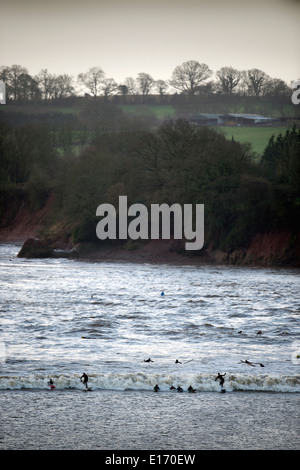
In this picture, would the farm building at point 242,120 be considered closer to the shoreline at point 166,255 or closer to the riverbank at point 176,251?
the riverbank at point 176,251

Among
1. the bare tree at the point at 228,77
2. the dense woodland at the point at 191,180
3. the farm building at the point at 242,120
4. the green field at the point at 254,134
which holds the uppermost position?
the bare tree at the point at 228,77

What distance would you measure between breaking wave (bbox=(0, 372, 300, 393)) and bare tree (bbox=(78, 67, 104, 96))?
8488 centimetres

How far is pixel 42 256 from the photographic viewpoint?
57938 mm

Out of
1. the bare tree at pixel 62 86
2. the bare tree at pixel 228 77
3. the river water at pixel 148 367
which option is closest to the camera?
the river water at pixel 148 367

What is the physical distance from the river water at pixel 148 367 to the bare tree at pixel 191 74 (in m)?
50.8

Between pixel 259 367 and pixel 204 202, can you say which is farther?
pixel 204 202

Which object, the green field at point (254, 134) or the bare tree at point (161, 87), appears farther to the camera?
the bare tree at point (161, 87)

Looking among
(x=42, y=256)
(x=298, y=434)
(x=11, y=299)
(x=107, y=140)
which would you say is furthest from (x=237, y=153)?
(x=298, y=434)

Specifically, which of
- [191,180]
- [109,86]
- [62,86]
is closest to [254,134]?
[109,86]

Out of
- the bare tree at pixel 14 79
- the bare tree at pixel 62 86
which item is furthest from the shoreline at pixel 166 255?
the bare tree at pixel 62 86

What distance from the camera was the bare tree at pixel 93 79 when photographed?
9694 centimetres
